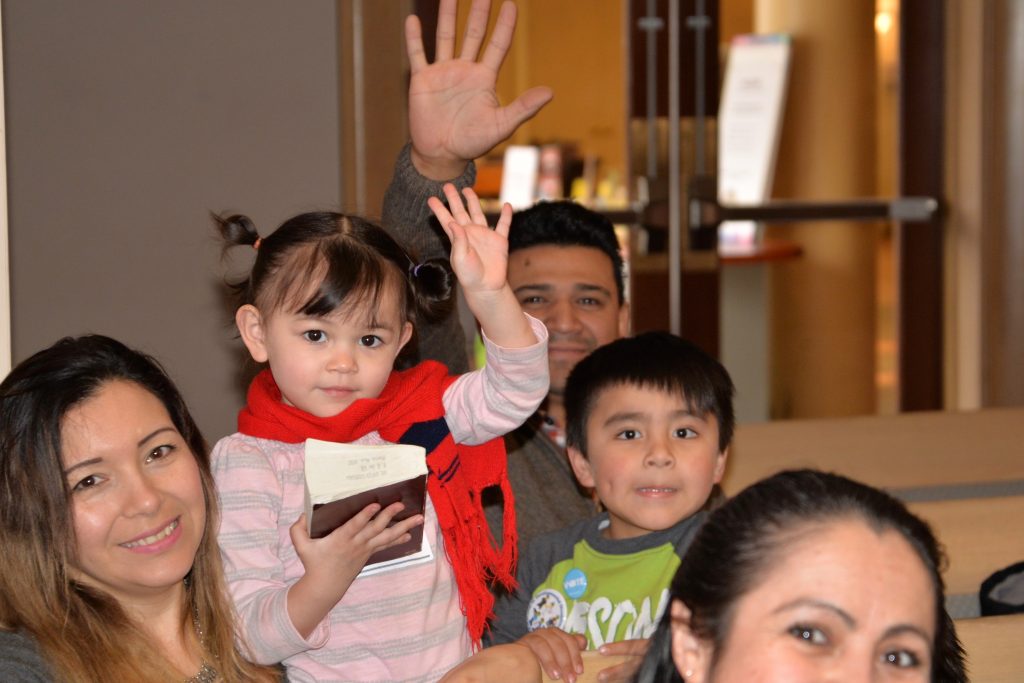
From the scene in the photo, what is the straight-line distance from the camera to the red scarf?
186 cm

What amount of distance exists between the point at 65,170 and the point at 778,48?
2.85 metres

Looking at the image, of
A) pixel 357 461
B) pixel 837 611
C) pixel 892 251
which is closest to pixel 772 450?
pixel 357 461

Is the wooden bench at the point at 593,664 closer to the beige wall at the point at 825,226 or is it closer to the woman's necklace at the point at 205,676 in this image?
the woman's necklace at the point at 205,676

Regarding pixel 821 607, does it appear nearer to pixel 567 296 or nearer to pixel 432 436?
pixel 432 436

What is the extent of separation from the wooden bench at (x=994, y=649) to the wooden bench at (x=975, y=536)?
0.52 m

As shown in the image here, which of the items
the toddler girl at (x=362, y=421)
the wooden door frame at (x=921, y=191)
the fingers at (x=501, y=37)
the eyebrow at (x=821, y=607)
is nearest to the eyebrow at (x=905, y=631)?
the eyebrow at (x=821, y=607)

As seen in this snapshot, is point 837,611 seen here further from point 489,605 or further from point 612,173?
point 612,173

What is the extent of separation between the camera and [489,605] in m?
1.94

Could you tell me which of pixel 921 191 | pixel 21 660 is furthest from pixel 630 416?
pixel 921 191

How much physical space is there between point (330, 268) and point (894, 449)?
1.69 m

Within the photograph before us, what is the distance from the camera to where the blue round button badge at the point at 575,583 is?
2.18 meters

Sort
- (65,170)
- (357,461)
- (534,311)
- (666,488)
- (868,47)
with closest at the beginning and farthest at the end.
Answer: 1. (357,461)
2. (666,488)
3. (534,311)
4. (65,170)
5. (868,47)

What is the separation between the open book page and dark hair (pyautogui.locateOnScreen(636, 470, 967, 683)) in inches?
17.9

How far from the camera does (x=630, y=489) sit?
7.16ft
